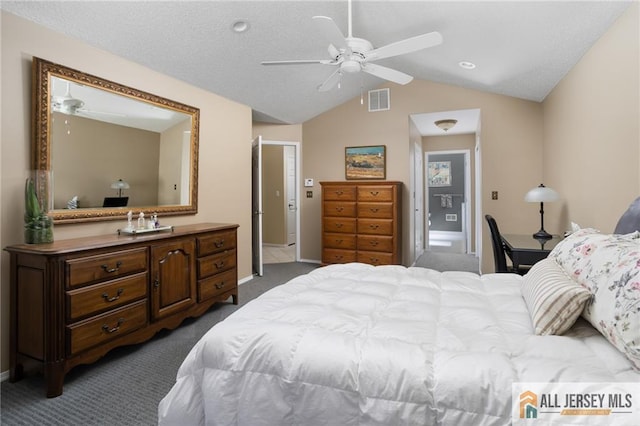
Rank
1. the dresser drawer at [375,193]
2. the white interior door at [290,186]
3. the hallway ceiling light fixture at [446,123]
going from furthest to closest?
the white interior door at [290,186], the hallway ceiling light fixture at [446,123], the dresser drawer at [375,193]

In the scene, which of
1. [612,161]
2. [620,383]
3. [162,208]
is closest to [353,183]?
[162,208]

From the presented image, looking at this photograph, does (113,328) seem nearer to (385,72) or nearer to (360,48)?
(360,48)

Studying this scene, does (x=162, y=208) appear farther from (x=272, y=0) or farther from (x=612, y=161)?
(x=612, y=161)

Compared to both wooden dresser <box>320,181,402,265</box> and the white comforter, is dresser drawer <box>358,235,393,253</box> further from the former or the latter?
the white comforter

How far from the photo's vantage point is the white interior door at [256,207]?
4.67 meters

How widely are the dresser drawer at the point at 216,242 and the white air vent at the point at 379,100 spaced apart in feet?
10.0

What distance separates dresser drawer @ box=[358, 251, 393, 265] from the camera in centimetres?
468

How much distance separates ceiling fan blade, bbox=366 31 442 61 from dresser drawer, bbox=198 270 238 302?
2404mm

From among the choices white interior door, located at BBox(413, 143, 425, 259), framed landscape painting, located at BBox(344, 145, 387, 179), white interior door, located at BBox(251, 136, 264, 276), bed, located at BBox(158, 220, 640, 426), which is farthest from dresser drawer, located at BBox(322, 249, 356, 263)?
bed, located at BBox(158, 220, 640, 426)

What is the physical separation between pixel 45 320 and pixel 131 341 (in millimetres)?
597

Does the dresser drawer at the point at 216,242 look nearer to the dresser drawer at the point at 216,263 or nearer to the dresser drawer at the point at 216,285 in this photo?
the dresser drawer at the point at 216,263

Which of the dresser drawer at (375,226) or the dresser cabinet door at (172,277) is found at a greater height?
the dresser drawer at (375,226)

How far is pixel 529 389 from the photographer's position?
93 centimetres

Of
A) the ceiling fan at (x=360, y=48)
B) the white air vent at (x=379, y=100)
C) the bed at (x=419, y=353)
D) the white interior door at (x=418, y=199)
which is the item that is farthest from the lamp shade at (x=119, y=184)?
the white interior door at (x=418, y=199)
